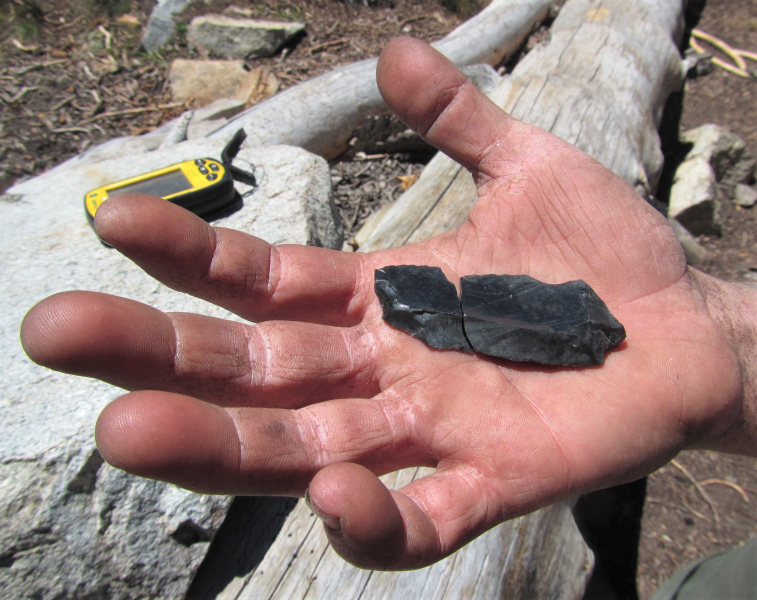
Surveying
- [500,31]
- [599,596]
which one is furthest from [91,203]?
[500,31]

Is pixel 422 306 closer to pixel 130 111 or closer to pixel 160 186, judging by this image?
pixel 160 186

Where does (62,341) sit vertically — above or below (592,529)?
above

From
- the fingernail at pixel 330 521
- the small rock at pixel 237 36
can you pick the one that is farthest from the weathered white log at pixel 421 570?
the small rock at pixel 237 36

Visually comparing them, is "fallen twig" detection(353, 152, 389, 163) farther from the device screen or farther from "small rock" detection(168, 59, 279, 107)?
the device screen

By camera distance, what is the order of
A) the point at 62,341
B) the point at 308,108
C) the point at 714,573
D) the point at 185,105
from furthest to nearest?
the point at 185,105
the point at 308,108
the point at 714,573
the point at 62,341

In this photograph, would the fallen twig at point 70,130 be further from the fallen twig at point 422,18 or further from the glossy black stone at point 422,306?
the glossy black stone at point 422,306

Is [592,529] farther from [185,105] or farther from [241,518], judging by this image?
[185,105]

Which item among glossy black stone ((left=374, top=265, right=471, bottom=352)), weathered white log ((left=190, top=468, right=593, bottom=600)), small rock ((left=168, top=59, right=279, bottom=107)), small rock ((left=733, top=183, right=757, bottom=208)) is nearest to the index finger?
glossy black stone ((left=374, top=265, right=471, bottom=352))
